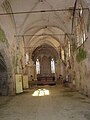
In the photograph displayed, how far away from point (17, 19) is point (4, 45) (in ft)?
14.7

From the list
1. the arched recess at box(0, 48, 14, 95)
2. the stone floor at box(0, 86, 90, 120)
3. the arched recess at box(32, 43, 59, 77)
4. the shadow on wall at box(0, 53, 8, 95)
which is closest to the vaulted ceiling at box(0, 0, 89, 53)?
the arched recess at box(0, 48, 14, 95)

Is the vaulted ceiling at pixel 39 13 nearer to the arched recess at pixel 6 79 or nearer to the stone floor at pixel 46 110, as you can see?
the arched recess at pixel 6 79

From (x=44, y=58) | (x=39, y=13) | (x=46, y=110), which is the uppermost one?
(x=39, y=13)

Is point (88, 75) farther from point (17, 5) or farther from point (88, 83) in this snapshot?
point (17, 5)

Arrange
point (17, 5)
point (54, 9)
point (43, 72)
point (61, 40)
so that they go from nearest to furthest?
1. point (17, 5)
2. point (54, 9)
3. point (61, 40)
4. point (43, 72)

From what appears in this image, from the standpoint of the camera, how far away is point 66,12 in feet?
59.0

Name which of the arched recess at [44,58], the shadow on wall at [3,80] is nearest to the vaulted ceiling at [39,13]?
the shadow on wall at [3,80]

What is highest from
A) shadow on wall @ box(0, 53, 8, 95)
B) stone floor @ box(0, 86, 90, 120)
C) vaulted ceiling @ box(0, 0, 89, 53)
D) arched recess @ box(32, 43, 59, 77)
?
vaulted ceiling @ box(0, 0, 89, 53)

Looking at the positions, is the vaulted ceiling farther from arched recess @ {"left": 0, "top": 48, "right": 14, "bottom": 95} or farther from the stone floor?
the stone floor

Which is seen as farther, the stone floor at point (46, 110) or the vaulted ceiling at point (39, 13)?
the vaulted ceiling at point (39, 13)

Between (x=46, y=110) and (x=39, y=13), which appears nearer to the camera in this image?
(x=46, y=110)

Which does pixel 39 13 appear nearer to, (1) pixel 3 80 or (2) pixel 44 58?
(1) pixel 3 80

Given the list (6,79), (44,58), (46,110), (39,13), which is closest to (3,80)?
(6,79)

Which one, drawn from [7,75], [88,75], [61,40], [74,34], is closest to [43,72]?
[61,40]
